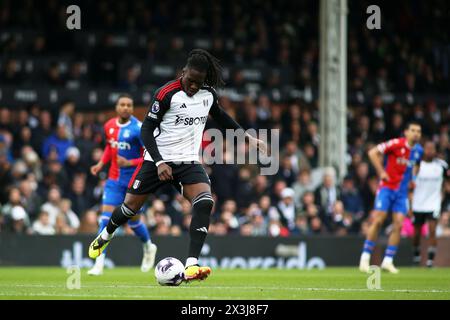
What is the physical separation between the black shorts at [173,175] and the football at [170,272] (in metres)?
0.91

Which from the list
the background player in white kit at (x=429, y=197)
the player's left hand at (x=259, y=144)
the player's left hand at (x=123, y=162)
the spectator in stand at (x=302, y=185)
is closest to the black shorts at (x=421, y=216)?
the background player in white kit at (x=429, y=197)

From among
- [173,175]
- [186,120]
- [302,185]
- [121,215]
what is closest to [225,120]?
[186,120]

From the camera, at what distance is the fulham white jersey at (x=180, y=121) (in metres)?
10.7

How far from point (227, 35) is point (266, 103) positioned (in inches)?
155

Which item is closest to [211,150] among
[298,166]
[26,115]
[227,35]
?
[298,166]

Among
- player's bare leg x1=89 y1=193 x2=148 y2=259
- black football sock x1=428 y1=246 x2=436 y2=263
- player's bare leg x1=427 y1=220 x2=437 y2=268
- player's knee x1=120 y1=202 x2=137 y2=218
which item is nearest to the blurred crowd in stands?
player's bare leg x1=427 y1=220 x2=437 y2=268

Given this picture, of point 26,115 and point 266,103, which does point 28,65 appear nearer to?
point 26,115

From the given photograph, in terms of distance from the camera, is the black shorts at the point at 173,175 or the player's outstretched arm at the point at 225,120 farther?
the player's outstretched arm at the point at 225,120

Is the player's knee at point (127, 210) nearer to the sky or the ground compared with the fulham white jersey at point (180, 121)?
nearer to the ground

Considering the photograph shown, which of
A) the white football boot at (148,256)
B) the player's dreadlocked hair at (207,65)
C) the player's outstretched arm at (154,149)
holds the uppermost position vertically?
the player's dreadlocked hair at (207,65)

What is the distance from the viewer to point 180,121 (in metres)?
10.8

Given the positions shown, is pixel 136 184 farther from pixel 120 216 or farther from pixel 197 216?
pixel 197 216

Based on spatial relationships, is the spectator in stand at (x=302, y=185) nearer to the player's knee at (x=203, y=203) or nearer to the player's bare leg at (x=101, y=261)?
the player's bare leg at (x=101, y=261)

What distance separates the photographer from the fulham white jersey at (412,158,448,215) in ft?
61.8
